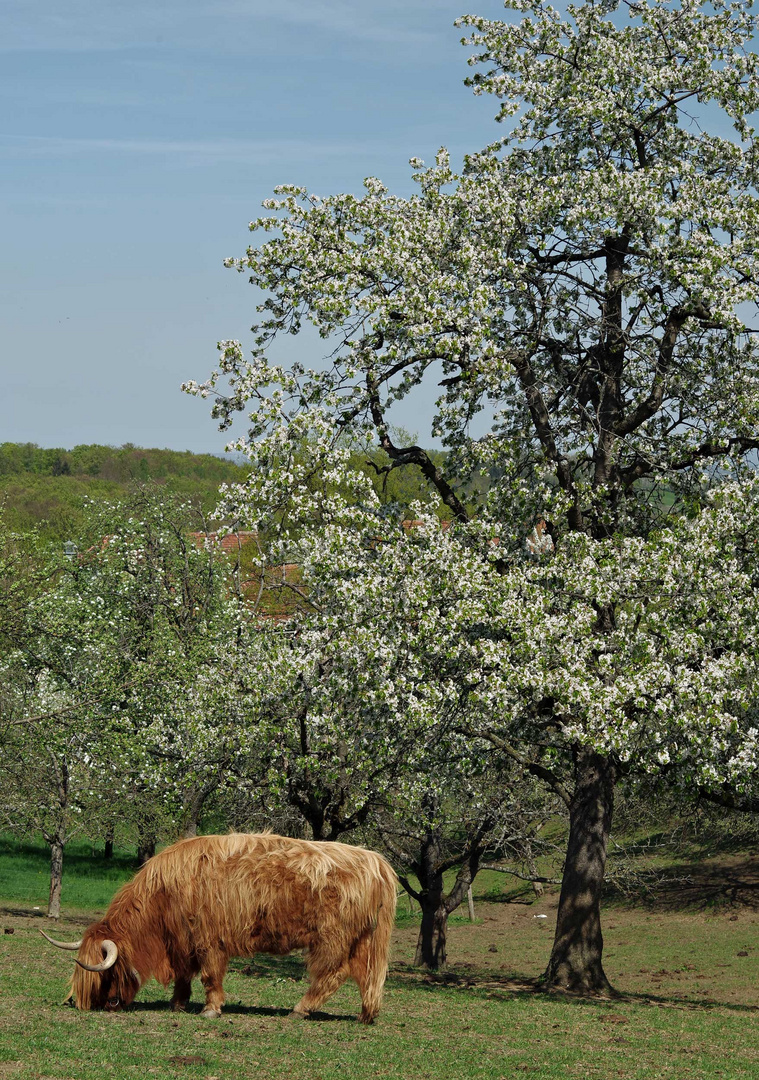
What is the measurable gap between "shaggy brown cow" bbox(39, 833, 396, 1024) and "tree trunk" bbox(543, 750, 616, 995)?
785 centimetres

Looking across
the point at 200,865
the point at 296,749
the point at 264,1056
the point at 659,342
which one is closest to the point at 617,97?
the point at 659,342

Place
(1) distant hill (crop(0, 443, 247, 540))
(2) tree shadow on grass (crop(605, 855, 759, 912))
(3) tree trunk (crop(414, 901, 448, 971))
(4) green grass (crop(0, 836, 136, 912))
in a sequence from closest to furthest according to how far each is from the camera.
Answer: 1. (3) tree trunk (crop(414, 901, 448, 971))
2. (2) tree shadow on grass (crop(605, 855, 759, 912))
3. (4) green grass (crop(0, 836, 136, 912))
4. (1) distant hill (crop(0, 443, 247, 540))

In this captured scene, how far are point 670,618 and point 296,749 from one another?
725cm

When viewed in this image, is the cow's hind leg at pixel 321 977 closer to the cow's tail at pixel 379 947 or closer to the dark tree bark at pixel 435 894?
the cow's tail at pixel 379 947

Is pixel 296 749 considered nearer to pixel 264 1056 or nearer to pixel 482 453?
pixel 482 453

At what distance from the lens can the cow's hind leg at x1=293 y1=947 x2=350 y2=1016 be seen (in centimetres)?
1277

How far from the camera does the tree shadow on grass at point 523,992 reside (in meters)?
18.1

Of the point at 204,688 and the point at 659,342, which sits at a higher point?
the point at 659,342

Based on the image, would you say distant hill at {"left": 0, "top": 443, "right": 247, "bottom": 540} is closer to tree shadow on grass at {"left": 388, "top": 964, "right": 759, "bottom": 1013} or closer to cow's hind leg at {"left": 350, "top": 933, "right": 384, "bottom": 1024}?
tree shadow on grass at {"left": 388, "top": 964, "right": 759, "bottom": 1013}

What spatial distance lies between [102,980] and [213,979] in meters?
1.21

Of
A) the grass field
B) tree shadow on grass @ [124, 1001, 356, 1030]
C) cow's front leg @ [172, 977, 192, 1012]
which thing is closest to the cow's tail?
the grass field

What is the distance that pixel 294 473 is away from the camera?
17344 mm

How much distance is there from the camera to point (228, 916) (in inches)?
495

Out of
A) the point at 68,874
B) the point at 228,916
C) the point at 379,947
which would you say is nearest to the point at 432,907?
the point at 379,947
